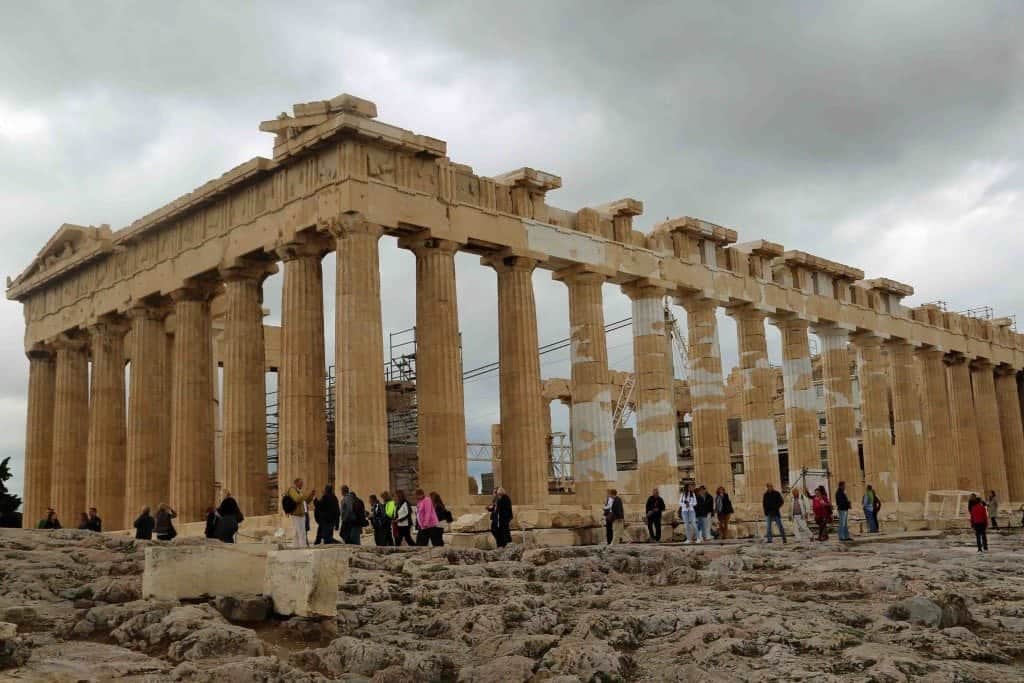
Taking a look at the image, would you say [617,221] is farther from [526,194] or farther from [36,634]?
[36,634]

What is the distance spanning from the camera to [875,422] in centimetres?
4203

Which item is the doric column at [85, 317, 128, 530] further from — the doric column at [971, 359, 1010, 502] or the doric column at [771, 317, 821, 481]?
the doric column at [971, 359, 1010, 502]

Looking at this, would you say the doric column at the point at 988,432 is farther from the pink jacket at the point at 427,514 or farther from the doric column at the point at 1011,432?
the pink jacket at the point at 427,514

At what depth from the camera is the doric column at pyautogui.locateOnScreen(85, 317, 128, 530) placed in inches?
1368

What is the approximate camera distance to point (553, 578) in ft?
50.7

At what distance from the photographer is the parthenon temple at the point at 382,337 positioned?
87.4ft

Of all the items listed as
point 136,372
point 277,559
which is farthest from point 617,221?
point 277,559

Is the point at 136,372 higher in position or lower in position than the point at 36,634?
higher

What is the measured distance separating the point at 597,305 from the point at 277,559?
2036cm

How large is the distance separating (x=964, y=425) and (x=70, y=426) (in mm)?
36344

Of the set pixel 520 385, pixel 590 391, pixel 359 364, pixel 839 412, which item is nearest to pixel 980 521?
pixel 520 385

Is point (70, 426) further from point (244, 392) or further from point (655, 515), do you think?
point (655, 515)

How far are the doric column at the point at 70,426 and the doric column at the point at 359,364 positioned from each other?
1544 centimetres

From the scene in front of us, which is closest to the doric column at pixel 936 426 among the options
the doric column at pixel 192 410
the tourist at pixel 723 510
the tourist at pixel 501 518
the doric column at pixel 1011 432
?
the doric column at pixel 1011 432
